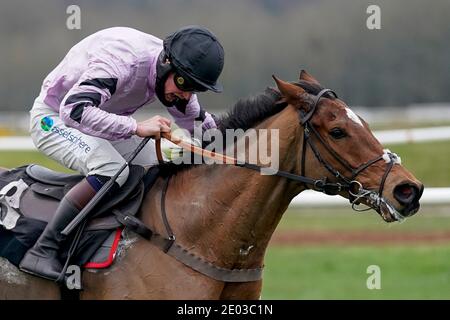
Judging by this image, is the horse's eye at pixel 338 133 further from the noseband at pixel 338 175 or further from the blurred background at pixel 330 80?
the blurred background at pixel 330 80

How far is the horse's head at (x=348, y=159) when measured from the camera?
4.18m

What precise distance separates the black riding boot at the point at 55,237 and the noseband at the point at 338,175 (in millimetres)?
914

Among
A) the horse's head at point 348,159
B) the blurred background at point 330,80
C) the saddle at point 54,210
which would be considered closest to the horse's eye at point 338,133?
the horse's head at point 348,159

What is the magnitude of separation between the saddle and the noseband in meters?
0.67

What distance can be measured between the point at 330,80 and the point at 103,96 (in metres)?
17.6

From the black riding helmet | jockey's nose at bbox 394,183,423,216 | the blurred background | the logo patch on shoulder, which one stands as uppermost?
the black riding helmet

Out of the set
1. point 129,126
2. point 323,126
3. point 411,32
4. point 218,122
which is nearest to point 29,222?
point 129,126

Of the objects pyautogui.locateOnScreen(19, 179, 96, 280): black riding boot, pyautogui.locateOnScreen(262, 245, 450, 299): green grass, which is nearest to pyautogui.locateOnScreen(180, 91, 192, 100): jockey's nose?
pyautogui.locateOnScreen(19, 179, 96, 280): black riding boot

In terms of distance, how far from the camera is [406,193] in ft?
13.7

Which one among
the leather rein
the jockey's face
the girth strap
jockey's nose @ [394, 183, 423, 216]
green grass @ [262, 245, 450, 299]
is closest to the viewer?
jockey's nose @ [394, 183, 423, 216]

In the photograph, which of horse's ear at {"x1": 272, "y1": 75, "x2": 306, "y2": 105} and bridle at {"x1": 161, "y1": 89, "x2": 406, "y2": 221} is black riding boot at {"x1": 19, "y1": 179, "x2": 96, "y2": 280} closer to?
bridle at {"x1": 161, "y1": 89, "x2": 406, "y2": 221}

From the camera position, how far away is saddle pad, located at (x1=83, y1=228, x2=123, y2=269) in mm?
4441
